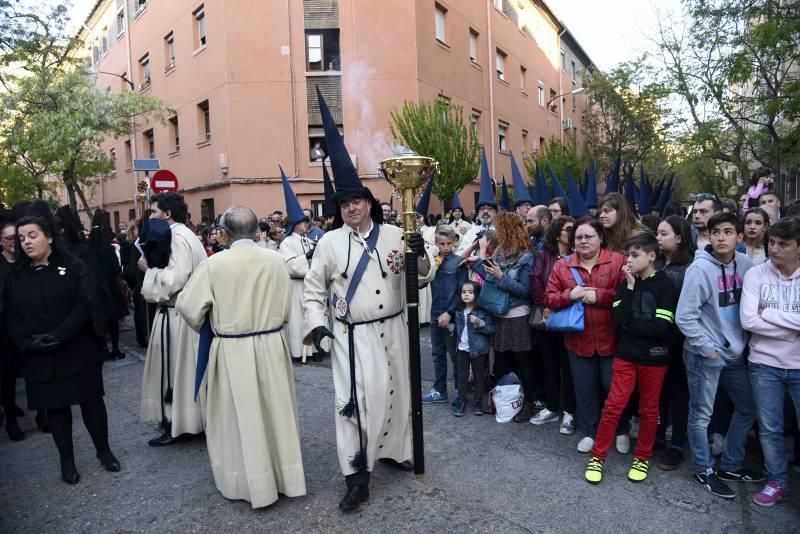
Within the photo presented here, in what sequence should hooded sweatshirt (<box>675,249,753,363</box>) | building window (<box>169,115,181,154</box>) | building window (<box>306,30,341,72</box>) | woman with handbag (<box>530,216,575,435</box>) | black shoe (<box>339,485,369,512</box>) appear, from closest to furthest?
black shoe (<box>339,485,369,512</box>)
hooded sweatshirt (<box>675,249,753,363</box>)
woman with handbag (<box>530,216,575,435</box>)
building window (<box>306,30,341,72</box>)
building window (<box>169,115,181,154</box>)

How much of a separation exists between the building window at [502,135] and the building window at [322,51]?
901 centimetres

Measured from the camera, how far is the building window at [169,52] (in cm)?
2275

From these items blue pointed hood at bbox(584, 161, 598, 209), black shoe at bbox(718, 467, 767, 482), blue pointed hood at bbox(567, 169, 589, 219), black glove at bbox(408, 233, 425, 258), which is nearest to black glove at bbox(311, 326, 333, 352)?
black glove at bbox(408, 233, 425, 258)

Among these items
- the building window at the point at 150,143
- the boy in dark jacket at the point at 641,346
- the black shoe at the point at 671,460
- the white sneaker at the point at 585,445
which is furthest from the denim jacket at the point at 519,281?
the building window at the point at 150,143

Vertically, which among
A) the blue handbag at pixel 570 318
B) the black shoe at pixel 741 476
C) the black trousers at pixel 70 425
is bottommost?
the black shoe at pixel 741 476

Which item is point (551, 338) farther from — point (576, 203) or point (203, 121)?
point (203, 121)

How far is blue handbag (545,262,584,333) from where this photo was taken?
461 cm

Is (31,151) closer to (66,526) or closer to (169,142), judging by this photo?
(169,142)

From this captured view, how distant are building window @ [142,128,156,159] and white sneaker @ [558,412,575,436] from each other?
24363mm

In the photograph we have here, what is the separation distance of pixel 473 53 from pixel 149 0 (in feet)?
42.5

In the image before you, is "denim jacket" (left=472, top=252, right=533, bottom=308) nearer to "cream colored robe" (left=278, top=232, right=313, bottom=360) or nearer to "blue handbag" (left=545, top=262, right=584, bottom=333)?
"blue handbag" (left=545, top=262, right=584, bottom=333)

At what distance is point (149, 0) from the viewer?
79.1 ft

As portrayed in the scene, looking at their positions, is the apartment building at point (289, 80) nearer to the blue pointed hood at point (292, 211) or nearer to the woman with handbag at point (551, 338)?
the blue pointed hood at point (292, 211)

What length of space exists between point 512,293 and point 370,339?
1834 millimetres
